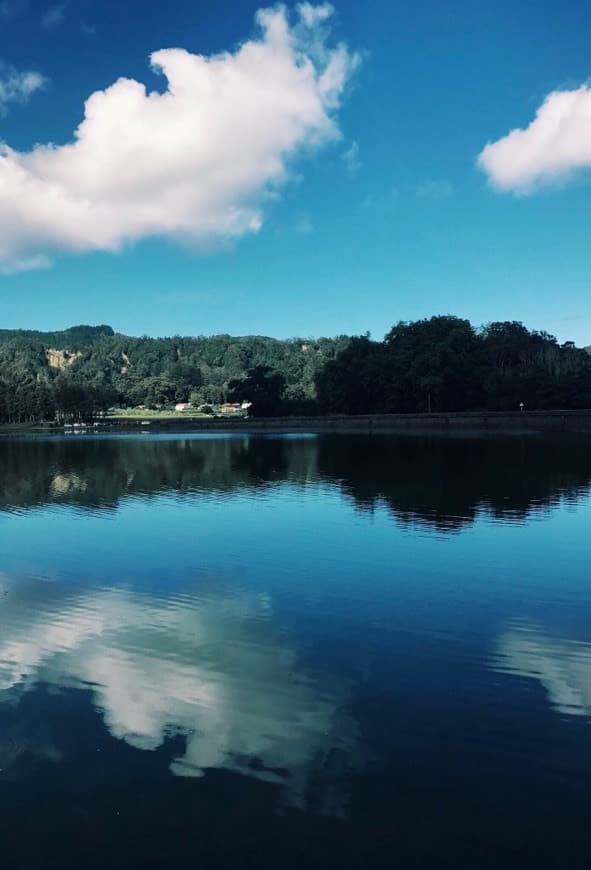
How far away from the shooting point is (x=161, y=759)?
278 inches

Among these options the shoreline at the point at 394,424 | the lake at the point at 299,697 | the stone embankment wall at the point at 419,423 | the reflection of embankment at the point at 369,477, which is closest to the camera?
the lake at the point at 299,697

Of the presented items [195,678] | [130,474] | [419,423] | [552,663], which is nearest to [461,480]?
[130,474]

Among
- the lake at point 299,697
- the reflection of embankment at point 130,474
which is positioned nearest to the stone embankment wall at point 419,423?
the reflection of embankment at point 130,474

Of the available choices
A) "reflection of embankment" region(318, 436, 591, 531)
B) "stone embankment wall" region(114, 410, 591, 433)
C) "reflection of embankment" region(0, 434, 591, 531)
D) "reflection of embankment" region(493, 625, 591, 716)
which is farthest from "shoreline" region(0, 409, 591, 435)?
"reflection of embankment" region(493, 625, 591, 716)

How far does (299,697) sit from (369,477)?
26.2 meters

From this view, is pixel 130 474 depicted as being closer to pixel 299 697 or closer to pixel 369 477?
pixel 369 477

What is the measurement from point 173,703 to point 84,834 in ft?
8.30

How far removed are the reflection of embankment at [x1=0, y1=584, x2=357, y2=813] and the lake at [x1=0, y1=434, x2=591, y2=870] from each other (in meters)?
0.04

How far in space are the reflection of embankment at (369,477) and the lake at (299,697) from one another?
4.30 m

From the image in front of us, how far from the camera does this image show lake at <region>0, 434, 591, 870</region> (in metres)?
5.84

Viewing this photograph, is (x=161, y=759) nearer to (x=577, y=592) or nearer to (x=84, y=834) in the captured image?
(x=84, y=834)

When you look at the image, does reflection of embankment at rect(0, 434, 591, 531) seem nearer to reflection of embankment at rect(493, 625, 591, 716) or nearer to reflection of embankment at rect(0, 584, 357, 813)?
reflection of embankment at rect(493, 625, 591, 716)

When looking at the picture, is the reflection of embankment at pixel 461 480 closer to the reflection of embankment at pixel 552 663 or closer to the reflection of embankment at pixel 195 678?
the reflection of embankment at pixel 552 663

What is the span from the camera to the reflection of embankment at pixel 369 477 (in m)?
25.0
